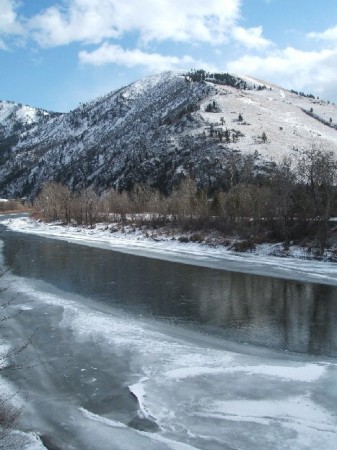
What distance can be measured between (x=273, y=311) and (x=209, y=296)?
14.1 ft

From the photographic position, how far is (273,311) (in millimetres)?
21672

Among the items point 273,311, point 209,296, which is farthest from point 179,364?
point 209,296

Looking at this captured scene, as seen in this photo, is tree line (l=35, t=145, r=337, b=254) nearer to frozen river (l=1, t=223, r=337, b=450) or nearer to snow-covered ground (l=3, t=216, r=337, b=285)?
snow-covered ground (l=3, t=216, r=337, b=285)

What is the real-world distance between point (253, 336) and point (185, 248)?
31.2 metres

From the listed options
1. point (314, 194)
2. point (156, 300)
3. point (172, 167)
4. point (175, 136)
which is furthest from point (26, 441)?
point (175, 136)

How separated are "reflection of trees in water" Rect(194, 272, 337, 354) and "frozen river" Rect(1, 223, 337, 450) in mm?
55

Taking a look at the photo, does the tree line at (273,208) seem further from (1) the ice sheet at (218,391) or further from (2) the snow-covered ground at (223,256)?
(1) the ice sheet at (218,391)

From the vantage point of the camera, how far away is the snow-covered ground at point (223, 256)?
3278cm

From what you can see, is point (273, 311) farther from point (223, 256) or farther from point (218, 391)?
point (223, 256)

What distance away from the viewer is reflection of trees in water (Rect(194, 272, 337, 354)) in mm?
17250

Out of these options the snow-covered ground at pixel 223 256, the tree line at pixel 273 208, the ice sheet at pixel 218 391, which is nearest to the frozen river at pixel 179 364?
the ice sheet at pixel 218 391

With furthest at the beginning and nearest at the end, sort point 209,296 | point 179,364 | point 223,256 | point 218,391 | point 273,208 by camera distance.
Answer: point 273,208
point 223,256
point 209,296
point 179,364
point 218,391

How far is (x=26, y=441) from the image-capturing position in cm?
972

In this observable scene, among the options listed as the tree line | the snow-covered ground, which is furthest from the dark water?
the tree line
